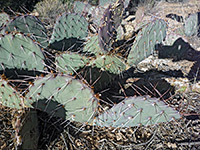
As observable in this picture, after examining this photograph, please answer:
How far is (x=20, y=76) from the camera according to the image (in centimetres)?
167

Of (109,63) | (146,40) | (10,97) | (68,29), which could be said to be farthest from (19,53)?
(146,40)

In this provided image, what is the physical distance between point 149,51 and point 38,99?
4.73 ft

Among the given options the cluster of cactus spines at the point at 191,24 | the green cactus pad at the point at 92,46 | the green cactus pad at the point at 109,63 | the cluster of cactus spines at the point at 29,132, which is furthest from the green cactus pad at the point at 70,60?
the cluster of cactus spines at the point at 191,24

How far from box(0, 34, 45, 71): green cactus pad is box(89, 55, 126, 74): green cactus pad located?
0.50m

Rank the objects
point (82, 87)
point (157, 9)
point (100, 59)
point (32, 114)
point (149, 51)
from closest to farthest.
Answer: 1. point (82, 87)
2. point (32, 114)
3. point (100, 59)
4. point (149, 51)
5. point (157, 9)

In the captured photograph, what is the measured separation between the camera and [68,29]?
2.40 m

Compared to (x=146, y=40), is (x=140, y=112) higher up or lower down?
lower down

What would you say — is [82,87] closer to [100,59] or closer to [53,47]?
[100,59]

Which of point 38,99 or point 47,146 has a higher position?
point 38,99

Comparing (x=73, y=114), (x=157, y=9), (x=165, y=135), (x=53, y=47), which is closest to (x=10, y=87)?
(x=73, y=114)

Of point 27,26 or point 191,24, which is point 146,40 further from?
point 191,24

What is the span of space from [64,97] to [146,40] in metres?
1.22

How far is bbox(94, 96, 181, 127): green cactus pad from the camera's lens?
4.24ft

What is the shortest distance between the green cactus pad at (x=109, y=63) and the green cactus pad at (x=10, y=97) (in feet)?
2.27
